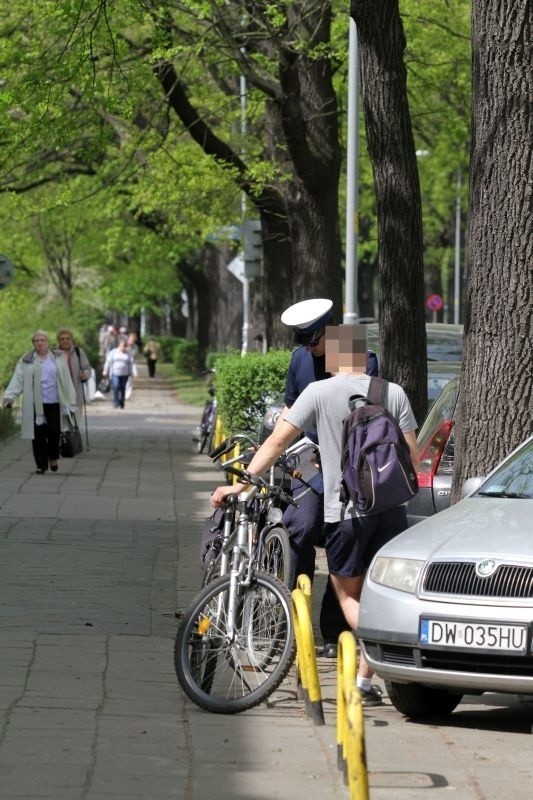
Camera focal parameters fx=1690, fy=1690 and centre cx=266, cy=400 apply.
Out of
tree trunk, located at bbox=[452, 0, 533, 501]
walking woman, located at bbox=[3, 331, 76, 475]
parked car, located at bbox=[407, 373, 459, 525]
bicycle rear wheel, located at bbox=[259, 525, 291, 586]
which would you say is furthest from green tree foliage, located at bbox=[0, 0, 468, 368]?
bicycle rear wheel, located at bbox=[259, 525, 291, 586]

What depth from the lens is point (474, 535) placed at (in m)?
7.21

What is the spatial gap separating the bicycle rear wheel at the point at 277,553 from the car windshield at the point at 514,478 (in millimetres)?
983

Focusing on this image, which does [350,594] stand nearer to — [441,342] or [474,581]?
[474,581]

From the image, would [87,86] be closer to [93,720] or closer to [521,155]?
[521,155]

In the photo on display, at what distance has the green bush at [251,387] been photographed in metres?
18.6

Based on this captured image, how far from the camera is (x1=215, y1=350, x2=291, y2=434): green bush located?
18.6 meters

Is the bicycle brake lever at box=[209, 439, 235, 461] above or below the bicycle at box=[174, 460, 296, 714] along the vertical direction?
above

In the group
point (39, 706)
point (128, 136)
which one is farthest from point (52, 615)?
point (128, 136)

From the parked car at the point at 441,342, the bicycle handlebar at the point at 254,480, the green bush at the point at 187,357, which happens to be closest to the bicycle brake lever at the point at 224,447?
the bicycle handlebar at the point at 254,480

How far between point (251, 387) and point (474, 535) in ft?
38.7

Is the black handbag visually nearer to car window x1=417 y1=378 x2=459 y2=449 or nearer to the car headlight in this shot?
car window x1=417 y1=378 x2=459 y2=449

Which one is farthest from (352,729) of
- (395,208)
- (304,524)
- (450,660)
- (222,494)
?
(395,208)

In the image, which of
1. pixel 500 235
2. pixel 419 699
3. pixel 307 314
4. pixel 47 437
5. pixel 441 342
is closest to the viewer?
pixel 419 699

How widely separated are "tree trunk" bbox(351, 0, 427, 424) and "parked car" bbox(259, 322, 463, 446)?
4.07 feet
